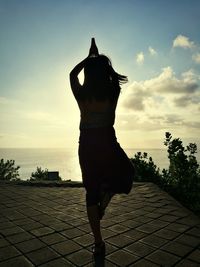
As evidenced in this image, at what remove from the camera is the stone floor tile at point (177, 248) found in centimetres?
290

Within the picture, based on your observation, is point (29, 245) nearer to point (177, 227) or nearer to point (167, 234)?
point (167, 234)

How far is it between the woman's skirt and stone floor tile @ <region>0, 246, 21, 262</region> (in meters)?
1.17

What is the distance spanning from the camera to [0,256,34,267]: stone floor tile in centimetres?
262

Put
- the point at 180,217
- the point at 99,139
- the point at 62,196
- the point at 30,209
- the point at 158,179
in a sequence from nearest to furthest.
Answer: the point at 99,139 → the point at 180,217 → the point at 30,209 → the point at 62,196 → the point at 158,179

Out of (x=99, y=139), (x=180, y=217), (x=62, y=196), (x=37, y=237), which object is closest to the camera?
(x=99, y=139)

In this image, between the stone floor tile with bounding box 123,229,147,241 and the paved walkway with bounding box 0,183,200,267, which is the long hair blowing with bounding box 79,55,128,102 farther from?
the stone floor tile with bounding box 123,229,147,241

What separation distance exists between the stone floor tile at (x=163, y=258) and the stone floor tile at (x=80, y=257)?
2.16 ft

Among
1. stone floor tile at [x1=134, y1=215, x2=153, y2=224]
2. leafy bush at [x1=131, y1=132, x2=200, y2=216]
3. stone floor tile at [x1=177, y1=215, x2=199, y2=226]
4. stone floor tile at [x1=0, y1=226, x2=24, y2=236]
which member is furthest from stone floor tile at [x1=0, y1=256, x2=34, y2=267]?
leafy bush at [x1=131, y1=132, x2=200, y2=216]

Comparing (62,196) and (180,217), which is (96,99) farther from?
(62,196)

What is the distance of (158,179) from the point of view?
32.1 feet

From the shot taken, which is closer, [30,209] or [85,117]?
[85,117]

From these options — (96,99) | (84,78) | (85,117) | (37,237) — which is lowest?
(37,237)

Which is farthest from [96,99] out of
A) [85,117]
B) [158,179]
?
[158,179]

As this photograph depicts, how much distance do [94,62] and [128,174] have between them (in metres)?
1.29
